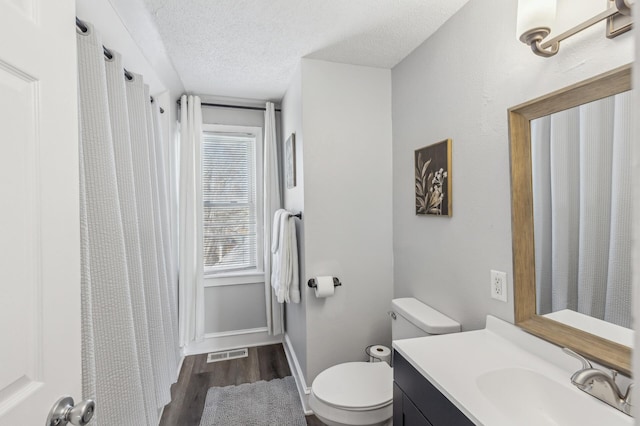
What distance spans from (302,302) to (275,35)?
1689 mm

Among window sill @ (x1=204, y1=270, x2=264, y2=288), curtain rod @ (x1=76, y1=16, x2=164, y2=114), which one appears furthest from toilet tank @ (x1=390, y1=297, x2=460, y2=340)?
curtain rod @ (x1=76, y1=16, x2=164, y2=114)

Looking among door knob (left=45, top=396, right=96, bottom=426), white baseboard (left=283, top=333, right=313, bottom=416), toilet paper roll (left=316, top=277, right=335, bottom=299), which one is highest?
door knob (left=45, top=396, right=96, bottom=426)

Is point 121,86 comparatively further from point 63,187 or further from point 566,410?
point 566,410

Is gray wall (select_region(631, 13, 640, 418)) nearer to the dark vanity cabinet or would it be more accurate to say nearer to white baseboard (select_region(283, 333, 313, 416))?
the dark vanity cabinet

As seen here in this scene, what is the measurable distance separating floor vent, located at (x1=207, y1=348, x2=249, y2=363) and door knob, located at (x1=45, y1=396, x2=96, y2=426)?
210 cm

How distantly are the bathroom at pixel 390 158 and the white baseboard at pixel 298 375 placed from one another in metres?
0.02

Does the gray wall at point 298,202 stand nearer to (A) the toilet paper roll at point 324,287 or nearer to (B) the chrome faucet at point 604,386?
(A) the toilet paper roll at point 324,287

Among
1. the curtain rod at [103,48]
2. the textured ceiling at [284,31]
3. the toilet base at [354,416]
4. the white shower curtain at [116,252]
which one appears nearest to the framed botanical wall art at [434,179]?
the textured ceiling at [284,31]

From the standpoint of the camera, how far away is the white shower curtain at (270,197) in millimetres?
2732

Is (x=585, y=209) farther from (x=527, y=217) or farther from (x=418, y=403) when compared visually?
(x=418, y=403)

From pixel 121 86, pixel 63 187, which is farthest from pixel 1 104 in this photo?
pixel 121 86

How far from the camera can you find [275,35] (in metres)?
1.68

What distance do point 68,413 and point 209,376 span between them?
6.34 feet

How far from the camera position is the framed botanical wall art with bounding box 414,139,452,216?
1525mm
